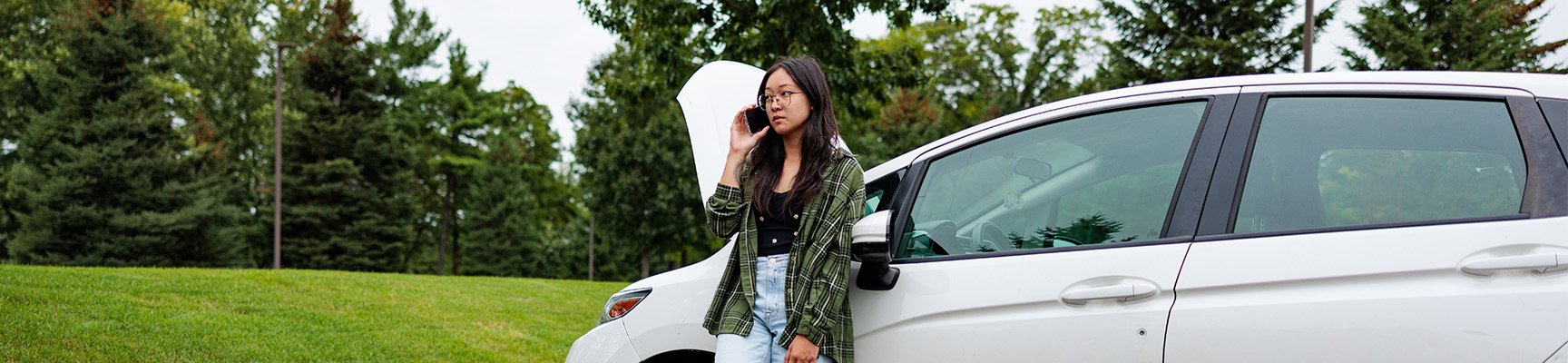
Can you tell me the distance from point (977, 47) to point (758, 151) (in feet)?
93.1

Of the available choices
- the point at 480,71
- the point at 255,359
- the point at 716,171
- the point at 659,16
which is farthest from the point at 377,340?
the point at 480,71

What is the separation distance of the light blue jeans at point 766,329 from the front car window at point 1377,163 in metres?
1.18

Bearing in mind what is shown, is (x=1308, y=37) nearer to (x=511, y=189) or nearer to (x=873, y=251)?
(x=873, y=251)

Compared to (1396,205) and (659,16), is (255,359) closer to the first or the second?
(659,16)

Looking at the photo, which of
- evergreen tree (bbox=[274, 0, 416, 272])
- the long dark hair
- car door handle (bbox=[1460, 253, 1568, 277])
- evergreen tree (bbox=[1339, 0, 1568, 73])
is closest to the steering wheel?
the long dark hair

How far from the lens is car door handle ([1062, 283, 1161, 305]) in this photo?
2193 millimetres

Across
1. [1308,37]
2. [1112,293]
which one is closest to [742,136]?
[1112,293]

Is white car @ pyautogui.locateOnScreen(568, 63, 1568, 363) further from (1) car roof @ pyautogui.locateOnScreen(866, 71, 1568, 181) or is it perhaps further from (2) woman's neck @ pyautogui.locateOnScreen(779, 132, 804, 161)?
(2) woman's neck @ pyautogui.locateOnScreen(779, 132, 804, 161)

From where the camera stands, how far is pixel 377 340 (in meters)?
7.61

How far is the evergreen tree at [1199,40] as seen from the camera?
1672 centimetres

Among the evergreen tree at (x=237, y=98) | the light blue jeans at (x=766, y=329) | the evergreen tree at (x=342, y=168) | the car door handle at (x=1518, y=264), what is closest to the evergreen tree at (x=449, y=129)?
the evergreen tree at (x=342, y=168)

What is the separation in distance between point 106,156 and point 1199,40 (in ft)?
81.4

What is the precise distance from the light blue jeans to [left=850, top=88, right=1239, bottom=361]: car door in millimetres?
254

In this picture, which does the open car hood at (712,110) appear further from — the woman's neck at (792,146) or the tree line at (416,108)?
the tree line at (416,108)
